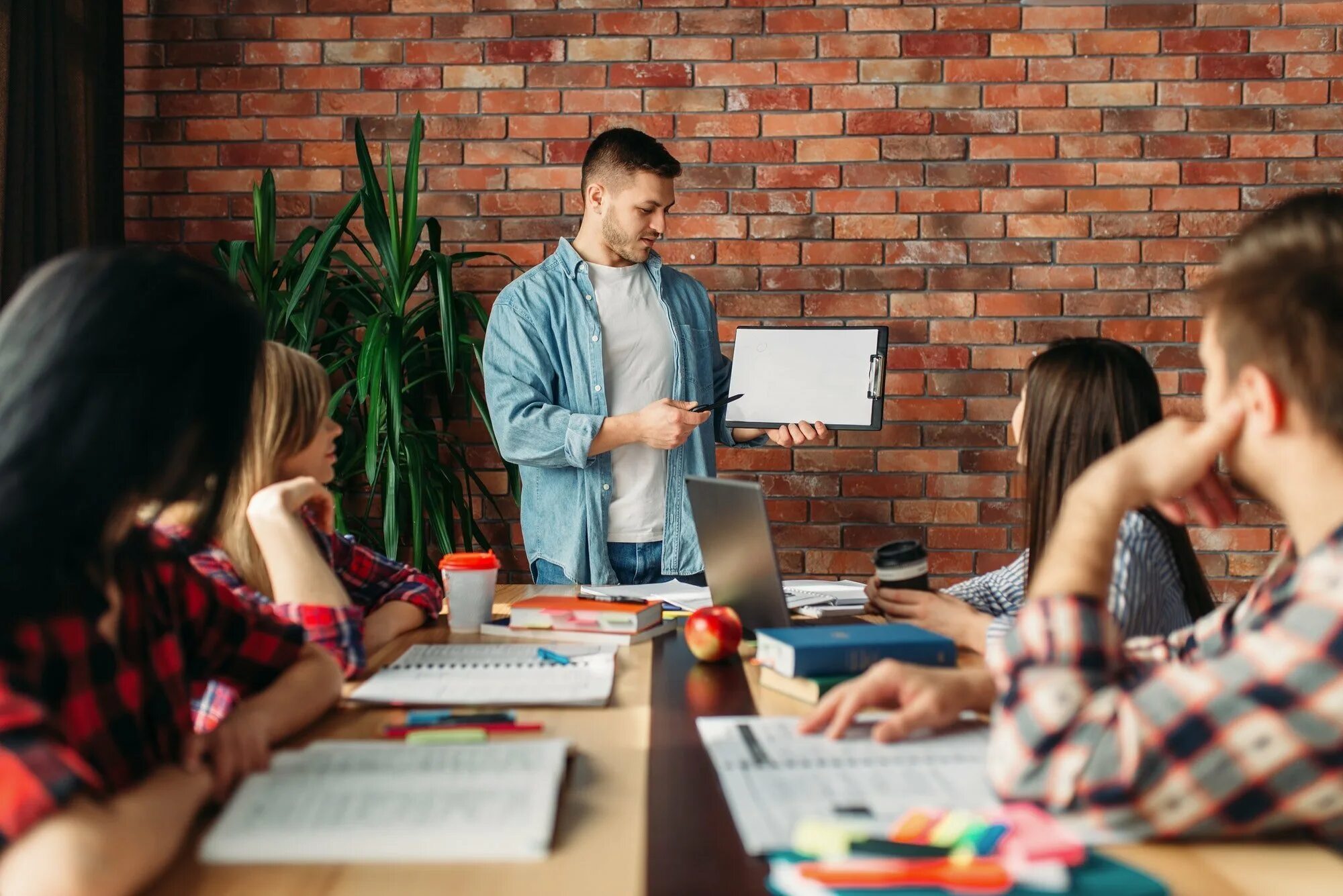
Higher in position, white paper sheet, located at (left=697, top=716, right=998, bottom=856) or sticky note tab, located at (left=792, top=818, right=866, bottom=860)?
sticky note tab, located at (left=792, top=818, right=866, bottom=860)

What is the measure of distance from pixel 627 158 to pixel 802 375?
67 centimetres

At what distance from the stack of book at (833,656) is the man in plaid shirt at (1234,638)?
40cm

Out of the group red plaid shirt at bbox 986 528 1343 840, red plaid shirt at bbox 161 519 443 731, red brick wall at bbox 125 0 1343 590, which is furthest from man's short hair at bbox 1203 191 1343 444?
red brick wall at bbox 125 0 1343 590

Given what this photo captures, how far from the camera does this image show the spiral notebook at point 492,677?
1.26 m

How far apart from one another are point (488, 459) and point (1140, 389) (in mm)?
2055

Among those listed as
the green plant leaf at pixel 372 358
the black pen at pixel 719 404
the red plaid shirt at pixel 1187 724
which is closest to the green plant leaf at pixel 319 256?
the green plant leaf at pixel 372 358

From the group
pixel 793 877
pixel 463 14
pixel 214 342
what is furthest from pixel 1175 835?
pixel 463 14

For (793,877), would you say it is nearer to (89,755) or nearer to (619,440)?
(89,755)

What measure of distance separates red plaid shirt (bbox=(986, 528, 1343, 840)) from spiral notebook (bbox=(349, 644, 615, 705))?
555 mm

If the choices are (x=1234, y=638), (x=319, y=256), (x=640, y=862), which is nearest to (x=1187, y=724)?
(x=1234, y=638)

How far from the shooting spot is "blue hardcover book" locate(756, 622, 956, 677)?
4.28ft

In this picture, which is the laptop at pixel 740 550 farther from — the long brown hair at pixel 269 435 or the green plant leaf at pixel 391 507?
the green plant leaf at pixel 391 507

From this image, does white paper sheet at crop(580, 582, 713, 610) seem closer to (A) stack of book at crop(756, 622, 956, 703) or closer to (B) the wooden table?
(A) stack of book at crop(756, 622, 956, 703)

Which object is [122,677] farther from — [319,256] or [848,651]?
[319,256]
